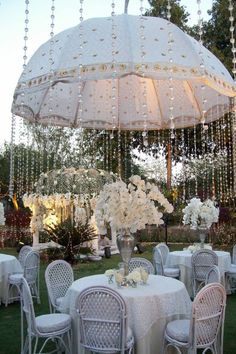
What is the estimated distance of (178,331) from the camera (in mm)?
3992

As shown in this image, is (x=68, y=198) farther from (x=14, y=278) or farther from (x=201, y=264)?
(x=201, y=264)

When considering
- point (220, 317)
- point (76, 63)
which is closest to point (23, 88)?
point (76, 63)

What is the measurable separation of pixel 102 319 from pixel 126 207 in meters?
1.19

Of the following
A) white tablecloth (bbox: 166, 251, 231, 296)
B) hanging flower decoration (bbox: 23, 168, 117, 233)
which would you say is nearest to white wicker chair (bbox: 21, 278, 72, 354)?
white tablecloth (bbox: 166, 251, 231, 296)

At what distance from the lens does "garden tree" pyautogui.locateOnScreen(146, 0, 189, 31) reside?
818 inches

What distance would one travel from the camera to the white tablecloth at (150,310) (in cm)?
406

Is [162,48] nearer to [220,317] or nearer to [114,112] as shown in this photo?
[114,112]

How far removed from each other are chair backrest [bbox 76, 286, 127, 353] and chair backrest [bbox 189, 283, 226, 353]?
2.13 ft

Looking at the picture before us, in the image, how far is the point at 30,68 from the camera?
5.43m

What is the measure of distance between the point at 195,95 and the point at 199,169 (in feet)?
99.3

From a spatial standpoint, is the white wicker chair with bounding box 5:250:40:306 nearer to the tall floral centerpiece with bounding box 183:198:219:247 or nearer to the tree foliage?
the tall floral centerpiece with bounding box 183:198:219:247

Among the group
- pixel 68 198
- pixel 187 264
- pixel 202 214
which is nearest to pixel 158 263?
pixel 187 264

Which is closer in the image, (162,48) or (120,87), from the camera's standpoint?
(162,48)

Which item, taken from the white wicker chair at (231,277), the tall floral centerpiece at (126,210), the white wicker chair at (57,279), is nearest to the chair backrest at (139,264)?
the white wicker chair at (57,279)
